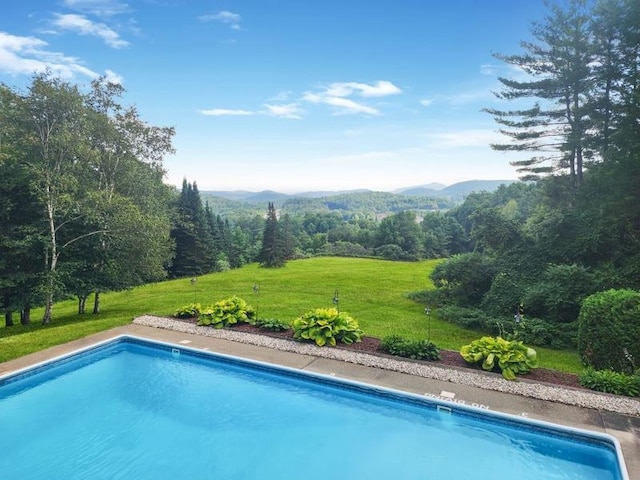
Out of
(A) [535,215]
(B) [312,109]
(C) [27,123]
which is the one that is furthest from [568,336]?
(B) [312,109]

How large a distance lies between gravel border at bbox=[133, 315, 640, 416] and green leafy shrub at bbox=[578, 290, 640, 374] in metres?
1.07

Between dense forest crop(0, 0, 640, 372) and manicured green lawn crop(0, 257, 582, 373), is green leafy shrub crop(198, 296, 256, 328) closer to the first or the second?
manicured green lawn crop(0, 257, 582, 373)

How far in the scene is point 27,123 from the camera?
39.7 ft

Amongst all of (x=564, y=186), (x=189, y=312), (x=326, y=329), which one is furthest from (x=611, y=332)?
(x=189, y=312)

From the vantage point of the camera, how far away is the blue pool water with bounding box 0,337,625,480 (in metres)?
5.77

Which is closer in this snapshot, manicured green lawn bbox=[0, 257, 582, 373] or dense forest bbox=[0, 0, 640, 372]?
manicured green lawn bbox=[0, 257, 582, 373]

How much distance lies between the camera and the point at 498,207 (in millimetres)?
15039

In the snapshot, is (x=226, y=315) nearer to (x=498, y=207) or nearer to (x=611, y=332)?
(x=611, y=332)

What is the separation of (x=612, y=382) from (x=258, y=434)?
7041mm

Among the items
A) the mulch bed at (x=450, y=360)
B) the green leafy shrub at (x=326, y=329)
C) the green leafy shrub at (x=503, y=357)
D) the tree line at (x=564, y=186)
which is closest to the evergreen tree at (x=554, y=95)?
the tree line at (x=564, y=186)

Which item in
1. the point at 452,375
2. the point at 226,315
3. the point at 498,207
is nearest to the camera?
the point at 452,375

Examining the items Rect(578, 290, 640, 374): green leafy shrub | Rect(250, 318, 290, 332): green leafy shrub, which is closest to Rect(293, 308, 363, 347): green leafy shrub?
Rect(250, 318, 290, 332): green leafy shrub

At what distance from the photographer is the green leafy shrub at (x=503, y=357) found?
7.98 meters

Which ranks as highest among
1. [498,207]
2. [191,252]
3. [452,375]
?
[498,207]
